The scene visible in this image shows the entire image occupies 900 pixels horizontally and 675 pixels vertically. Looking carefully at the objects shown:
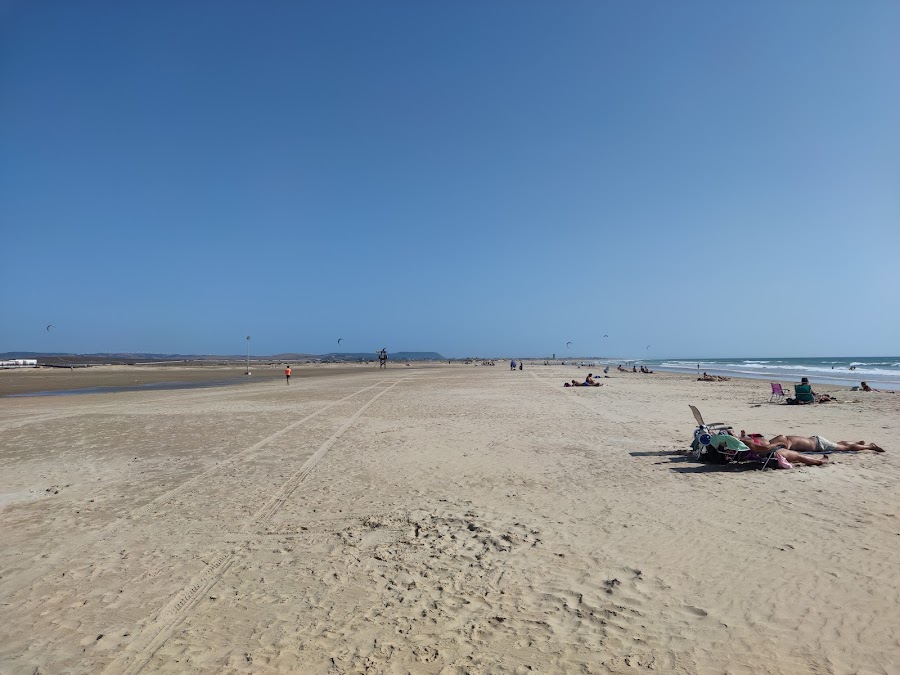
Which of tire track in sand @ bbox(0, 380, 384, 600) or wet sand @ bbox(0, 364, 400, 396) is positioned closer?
tire track in sand @ bbox(0, 380, 384, 600)

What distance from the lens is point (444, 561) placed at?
514 centimetres

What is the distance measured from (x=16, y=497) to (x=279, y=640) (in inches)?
256

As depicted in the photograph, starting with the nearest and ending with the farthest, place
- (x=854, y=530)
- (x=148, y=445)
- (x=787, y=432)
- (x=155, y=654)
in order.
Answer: (x=155, y=654) → (x=854, y=530) → (x=148, y=445) → (x=787, y=432)

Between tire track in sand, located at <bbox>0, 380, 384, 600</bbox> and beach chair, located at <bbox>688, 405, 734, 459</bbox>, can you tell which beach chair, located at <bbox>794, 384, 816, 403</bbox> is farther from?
tire track in sand, located at <bbox>0, 380, 384, 600</bbox>

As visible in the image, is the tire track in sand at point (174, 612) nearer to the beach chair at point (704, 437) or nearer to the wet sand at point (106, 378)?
the beach chair at point (704, 437)

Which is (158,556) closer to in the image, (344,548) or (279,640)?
(344,548)

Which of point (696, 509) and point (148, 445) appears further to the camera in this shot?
point (148, 445)

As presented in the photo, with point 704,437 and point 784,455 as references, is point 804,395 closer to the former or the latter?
point 784,455

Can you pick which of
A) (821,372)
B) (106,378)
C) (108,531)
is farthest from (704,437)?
(821,372)

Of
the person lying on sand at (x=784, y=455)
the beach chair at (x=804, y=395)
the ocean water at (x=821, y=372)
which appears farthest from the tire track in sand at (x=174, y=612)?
the ocean water at (x=821, y=372)

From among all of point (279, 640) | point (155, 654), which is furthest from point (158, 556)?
point (279, 640)

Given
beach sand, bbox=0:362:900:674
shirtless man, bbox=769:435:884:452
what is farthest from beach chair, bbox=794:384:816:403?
beach sand, bbox=0:362:900:674

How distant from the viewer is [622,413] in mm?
16656

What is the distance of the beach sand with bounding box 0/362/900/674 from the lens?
3648 millimetres
